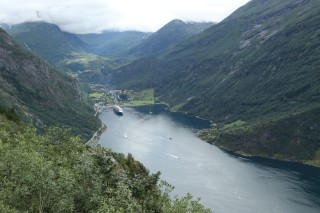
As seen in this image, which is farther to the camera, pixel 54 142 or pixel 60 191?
pixel 54 142

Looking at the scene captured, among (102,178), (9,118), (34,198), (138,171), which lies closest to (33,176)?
(34,198)

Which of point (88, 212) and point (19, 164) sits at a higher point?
point (19, 164)

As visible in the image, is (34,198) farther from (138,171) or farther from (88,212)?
(138,171)

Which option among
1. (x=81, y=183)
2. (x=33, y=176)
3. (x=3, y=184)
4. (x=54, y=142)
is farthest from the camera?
(x=54, y=142)

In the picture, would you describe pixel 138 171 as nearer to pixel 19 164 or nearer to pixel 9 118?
pixel 9 118

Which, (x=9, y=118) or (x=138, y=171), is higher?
(x=9, y=118)

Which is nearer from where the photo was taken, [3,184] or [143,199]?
[3,184]

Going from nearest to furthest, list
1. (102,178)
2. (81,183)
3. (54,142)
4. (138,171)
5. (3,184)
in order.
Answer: (3,184), (81,183), (102,178), (54,142), (138,171)

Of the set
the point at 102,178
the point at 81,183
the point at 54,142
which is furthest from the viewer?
the point at 54,142

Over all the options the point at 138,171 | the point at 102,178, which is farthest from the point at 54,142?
the point at 102,178
